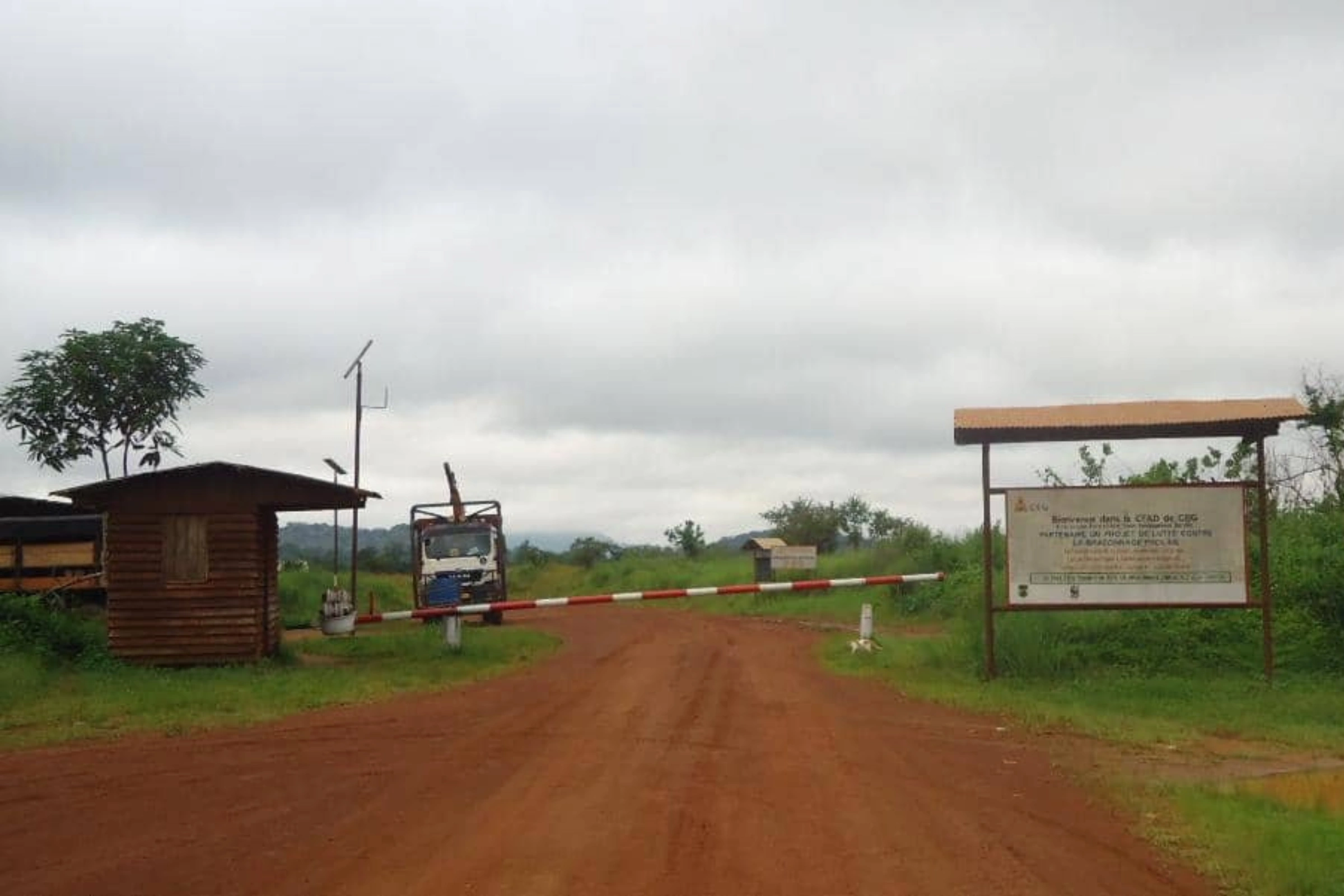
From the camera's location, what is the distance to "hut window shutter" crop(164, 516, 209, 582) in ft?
69.0

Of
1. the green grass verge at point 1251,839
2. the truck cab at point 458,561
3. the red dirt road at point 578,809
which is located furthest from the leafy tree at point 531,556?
the green grass verge at point 1251,839

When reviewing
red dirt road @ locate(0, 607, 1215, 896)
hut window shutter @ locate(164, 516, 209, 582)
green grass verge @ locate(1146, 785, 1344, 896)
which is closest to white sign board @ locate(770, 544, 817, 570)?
hut window shutter @ locate(164, 516, 209, 582)

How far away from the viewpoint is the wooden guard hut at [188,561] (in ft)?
68.4

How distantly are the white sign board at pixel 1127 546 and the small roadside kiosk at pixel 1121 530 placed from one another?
0.4 inches

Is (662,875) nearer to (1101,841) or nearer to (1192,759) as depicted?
(1101,841)

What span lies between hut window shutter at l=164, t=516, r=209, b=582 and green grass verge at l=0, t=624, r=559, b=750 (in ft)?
4.82

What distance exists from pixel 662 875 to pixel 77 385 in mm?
27547

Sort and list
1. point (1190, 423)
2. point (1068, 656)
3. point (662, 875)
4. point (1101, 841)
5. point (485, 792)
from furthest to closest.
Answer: point (1068, 656) < point (1190, 423) < point (485, 792) < point (1101, 841) < point (662, 875)

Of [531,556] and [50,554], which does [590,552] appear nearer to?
[531,556]

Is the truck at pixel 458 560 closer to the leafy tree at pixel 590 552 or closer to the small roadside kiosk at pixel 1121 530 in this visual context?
the small roadside kiosk at pixel 1121 530

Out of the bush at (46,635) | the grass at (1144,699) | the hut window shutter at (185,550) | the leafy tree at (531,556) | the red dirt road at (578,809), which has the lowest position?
the grass at (1144,699)

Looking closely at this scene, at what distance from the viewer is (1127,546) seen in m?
18.8

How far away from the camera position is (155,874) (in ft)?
26.0

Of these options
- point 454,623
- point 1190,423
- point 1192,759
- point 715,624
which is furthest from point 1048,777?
point 715,624
